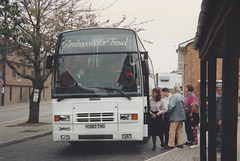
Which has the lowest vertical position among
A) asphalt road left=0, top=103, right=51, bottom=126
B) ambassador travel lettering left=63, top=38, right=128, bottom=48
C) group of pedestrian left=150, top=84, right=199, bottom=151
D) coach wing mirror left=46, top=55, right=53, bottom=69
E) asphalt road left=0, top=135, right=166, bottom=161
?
asphalt road left=0, top=103, right=51, bottom=126

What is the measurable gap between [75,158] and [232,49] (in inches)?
238

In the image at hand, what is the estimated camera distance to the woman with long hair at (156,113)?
9520 mm

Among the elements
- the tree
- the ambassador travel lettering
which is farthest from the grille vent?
the tree

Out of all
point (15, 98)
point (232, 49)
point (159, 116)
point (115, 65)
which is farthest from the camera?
point (15, 98)

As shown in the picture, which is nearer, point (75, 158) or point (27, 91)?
point (75, 158)

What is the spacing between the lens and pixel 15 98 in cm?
5166

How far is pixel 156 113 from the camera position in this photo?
9.69 metres

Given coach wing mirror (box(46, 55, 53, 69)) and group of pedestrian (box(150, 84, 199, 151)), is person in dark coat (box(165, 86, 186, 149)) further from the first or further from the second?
coach wing mirror (box(46, 55, 53, 69))

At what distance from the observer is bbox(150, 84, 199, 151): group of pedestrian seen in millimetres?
9586

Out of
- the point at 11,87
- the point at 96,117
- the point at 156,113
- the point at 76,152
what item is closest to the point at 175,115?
the point at 156,113

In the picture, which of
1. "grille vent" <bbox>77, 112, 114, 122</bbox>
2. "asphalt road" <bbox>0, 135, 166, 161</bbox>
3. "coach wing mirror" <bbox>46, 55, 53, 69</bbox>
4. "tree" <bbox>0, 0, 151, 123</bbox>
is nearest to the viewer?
"asphalt road" <bbox>0, 135, 166, 161</bbox>

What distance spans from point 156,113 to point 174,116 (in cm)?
51

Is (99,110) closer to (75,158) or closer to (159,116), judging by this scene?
(75,158)

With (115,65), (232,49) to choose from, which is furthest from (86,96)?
(232,49)
